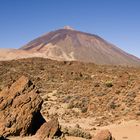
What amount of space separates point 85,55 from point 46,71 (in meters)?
87.9

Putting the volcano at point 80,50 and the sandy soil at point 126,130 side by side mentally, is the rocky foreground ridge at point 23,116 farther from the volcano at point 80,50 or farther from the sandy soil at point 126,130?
the volcano at point 80,50

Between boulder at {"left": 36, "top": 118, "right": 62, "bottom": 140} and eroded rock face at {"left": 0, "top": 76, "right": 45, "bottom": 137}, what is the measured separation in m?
0.23

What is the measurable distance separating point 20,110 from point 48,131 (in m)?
1.10

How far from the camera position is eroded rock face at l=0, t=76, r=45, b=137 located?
11.0 meters

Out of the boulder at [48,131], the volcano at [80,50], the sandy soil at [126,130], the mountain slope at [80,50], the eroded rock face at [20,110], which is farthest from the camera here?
the mountain slope at [80,50]

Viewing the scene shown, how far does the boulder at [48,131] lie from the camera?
11.4m

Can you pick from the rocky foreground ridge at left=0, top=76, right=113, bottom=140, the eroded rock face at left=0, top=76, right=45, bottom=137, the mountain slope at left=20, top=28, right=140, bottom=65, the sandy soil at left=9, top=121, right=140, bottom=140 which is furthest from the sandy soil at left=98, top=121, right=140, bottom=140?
the mountain slope at left=20, top=28, right=140, bottom=65

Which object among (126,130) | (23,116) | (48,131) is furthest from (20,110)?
(126,130)

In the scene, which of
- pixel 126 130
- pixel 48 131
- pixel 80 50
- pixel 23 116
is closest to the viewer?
pixel 23 116

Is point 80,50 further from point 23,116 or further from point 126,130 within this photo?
point 23,116

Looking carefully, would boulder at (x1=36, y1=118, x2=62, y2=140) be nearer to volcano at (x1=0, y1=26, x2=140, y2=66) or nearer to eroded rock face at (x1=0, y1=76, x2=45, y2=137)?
eroded rock face at (x1=0, y1=76, x2=45, y2=137)

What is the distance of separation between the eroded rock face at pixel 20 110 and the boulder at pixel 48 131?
0.77ft

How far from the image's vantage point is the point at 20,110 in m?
11.3

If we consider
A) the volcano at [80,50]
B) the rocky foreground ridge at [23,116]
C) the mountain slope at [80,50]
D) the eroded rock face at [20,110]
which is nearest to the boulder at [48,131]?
the rocky foreground ridge at [23,116]
